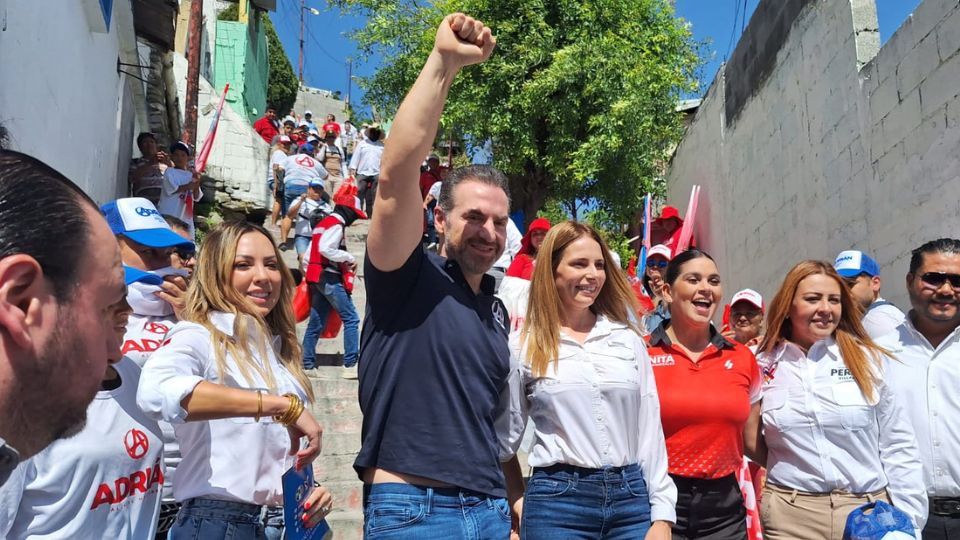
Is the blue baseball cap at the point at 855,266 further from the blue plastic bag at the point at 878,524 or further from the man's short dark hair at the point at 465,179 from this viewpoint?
the man's short dark hair at the point at 465,179

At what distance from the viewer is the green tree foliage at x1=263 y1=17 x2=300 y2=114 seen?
3422 centimetres

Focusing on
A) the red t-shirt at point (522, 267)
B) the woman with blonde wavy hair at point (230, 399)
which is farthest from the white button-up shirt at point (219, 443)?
the red t-shirt at point (522, 267)

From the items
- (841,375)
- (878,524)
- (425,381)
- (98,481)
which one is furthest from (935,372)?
(98,481)

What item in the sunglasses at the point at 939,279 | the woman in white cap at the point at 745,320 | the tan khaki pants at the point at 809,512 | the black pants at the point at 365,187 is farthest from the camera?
the black pants at the point at 365,187

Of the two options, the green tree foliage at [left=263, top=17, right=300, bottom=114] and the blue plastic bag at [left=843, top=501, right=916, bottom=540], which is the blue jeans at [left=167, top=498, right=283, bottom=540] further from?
the green tree foliage at [left=263, top=17, right=300, bottom=114]

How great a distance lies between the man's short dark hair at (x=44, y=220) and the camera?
1.00 metres

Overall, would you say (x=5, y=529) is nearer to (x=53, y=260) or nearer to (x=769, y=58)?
(x=53, y=260)

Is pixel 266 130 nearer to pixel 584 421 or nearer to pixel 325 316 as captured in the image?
pixel 325 316

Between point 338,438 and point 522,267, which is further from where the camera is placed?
point 522,267

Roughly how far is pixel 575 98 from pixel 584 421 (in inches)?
403

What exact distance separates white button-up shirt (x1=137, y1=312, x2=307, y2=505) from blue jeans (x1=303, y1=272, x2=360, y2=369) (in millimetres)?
4846

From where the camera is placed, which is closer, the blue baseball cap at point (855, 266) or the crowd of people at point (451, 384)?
the crowd of people at point (451, 384)

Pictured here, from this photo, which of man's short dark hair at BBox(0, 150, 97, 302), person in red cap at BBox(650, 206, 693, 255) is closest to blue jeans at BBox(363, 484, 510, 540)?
man's short dark hair at BBox(0, 150, 97, 302)

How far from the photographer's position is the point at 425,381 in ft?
7.34
